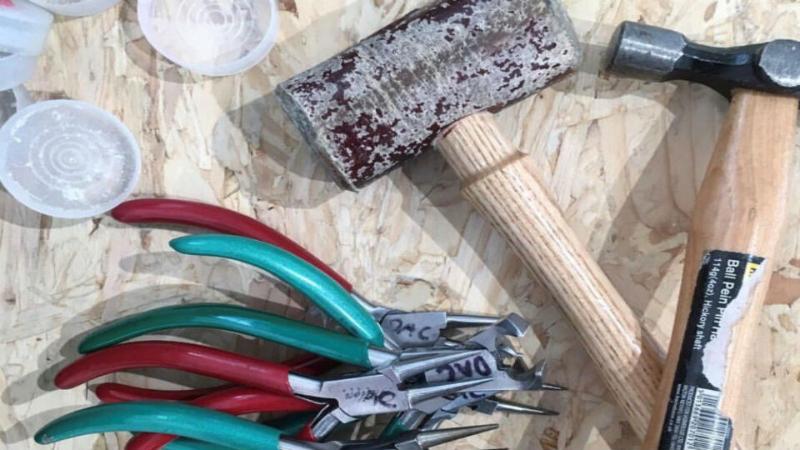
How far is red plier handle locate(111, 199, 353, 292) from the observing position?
3.45 ft

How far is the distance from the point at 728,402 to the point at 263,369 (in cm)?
51

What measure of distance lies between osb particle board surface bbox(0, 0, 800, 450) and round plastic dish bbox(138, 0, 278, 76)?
0.02 m

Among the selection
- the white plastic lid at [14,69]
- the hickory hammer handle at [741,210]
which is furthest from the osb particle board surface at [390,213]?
the hickory hammer handle at [741,210]

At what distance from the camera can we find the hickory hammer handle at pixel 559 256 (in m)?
0.99

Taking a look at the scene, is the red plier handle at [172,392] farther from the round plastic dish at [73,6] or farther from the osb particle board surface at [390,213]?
the round plastic dish at [73,6]

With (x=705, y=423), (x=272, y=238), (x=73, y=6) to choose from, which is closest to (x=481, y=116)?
(x=272, y=238)

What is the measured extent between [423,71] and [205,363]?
413 mm

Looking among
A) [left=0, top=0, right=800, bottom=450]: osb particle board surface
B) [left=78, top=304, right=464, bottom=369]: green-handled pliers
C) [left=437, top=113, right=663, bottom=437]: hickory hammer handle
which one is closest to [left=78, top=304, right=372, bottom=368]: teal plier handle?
[left=78, top=304, right=464, bottom=369]: green-handled pliers

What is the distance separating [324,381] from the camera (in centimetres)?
99

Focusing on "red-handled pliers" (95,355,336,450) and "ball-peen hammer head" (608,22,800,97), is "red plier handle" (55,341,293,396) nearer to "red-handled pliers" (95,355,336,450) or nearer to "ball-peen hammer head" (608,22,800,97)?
"red-handled pliers" (95,355,336,450)

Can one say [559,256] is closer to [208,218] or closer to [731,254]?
[731,254]

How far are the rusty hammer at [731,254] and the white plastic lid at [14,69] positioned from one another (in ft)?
2.71

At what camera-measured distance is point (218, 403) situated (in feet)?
3.32

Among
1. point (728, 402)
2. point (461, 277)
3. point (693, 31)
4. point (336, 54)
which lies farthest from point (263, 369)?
point (693, 31)
